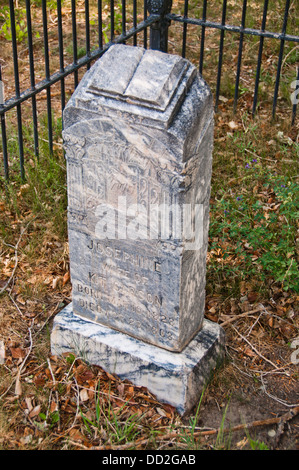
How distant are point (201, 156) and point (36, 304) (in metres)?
1.63

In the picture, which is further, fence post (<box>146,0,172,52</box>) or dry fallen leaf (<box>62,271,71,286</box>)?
fence post (<box>146,0,172,52</box>)

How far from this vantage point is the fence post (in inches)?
193

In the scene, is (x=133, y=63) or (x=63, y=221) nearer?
(x=133, y=63)

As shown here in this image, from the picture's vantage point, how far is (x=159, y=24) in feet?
16.2

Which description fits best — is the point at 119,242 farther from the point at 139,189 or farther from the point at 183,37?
the point at 183,37

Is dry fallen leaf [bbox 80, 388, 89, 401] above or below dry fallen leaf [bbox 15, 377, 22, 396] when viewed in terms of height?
above

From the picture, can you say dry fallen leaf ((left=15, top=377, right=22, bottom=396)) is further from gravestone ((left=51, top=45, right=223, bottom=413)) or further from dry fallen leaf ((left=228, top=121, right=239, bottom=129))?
dry fallen leaf ((left=228, top=121, right=239, bottom=129))

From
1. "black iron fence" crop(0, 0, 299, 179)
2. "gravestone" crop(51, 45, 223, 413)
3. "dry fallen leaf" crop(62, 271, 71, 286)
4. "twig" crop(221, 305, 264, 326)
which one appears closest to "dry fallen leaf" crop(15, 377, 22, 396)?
"gravestone" crop(51, 45, 223, 413)

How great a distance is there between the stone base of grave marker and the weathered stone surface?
2.2 inches

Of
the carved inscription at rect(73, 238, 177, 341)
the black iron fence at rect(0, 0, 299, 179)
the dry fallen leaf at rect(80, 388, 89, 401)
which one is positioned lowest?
the dry fallen leaf at rect(80, 388, 89, 401)

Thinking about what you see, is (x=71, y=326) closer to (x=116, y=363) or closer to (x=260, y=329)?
(x=116, y=363)

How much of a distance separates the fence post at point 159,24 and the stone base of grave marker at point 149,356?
103 inches

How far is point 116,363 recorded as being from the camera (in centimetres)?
324
